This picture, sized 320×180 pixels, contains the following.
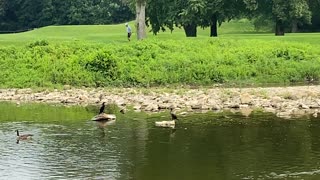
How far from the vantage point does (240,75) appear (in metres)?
32.2

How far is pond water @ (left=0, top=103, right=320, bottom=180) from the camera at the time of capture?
13.0 m

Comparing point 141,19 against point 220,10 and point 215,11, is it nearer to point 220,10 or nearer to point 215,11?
point 215,11

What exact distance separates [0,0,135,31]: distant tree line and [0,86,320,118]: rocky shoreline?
51266 mm

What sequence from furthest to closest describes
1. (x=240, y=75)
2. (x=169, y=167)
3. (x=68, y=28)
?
1. (x=68, y=28)
2. (x=240, y=75)
3. (x=169, y=167)

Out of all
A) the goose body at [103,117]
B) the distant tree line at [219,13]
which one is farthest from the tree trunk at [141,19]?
the goose body at [103,117]

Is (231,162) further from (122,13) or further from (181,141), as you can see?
(122,13)

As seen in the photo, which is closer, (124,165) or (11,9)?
(124,165)

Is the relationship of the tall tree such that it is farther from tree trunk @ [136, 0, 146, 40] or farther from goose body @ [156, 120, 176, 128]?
goose body @ [156, 120, 176, 128]

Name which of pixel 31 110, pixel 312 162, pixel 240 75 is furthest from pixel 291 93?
pixel 312 162

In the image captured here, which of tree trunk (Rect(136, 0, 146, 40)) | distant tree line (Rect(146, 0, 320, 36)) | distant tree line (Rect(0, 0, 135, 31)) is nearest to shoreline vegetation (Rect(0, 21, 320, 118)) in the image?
tree trunk (Rect(136, 0, 146, 40))

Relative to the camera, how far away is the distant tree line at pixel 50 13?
7981cm

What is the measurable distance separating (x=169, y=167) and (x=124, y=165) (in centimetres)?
96

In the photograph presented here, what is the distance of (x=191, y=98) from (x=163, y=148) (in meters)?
9.33

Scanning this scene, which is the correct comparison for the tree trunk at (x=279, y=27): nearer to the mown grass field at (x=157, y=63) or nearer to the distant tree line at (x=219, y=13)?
the distant tree line at (x=219, y=13)
